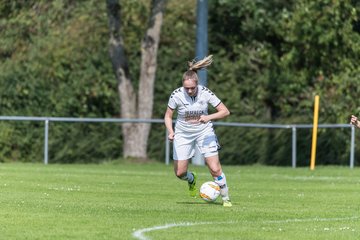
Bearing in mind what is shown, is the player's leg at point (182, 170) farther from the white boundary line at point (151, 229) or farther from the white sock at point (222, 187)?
the white boundary line at point (151, 229)

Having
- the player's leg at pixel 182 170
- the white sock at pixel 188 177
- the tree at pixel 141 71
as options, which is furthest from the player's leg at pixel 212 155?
the tree at pixel 141 71

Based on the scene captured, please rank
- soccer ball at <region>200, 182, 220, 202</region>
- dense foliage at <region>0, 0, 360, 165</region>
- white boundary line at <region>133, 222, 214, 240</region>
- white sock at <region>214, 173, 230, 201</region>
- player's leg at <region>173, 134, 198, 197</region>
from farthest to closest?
1. dense foliage at <region>0, 0, 360, 165</region>
2. player's leg at <region>173, 134, 198, 197</region>
3. soccer ball at <region>200, 182, 220, 202</region>
4. white sock at <region>214, 173, 230, 201</region>
5. white boundary line at <region>133, 222, 214, 240</region>

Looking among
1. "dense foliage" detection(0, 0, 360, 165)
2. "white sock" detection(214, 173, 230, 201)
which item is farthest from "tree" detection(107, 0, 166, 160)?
"white sock" detection(214, 173, 230, 201)

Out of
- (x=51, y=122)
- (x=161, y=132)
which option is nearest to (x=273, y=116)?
(x=161, y=132)

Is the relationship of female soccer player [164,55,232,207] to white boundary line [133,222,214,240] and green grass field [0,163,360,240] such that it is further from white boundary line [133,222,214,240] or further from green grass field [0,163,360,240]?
white boundary line [133,222,214,240]

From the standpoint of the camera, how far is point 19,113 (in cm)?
3841

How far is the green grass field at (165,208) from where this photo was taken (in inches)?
520

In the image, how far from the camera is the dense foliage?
119 feet

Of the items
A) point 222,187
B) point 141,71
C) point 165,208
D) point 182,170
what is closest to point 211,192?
point 222,187

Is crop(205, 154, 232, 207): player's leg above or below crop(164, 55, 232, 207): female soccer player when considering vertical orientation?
below

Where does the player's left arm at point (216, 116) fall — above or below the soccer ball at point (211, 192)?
above

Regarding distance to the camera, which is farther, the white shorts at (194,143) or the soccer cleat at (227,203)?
the white shorts at (194,143)

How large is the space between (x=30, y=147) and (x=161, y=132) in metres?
4.31

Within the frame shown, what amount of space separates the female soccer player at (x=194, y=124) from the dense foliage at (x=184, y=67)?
17.5 meters
